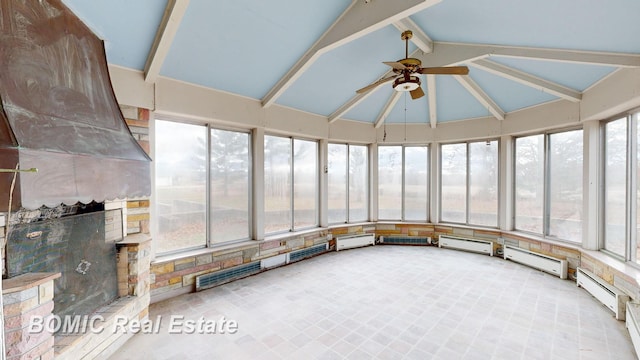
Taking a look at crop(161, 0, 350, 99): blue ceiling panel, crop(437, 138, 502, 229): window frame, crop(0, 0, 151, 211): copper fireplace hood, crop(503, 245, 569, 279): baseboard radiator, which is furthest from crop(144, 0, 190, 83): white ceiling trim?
crop(503, 245, 569, 279): baseboard radiator

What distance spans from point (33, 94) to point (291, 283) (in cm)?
372

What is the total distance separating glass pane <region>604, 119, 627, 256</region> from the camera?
3.92m

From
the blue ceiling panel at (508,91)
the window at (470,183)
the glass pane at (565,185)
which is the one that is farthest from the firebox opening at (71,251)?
the glass pane at (565,185)

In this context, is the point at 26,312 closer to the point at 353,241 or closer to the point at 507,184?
the point at 353,241

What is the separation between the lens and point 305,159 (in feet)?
19.6

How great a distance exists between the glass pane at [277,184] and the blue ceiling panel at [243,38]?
149cm

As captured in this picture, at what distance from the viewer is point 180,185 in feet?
13.7

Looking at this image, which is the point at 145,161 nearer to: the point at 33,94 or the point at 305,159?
the point at 33,94

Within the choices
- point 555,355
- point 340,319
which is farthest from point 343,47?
point 555,355

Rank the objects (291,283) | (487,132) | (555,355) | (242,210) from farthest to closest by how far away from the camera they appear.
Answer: (487,132)
(242,210)
(291,283)
(555,355)

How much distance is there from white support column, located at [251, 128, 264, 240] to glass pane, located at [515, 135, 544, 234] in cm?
531

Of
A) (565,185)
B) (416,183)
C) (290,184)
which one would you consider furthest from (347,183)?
(565,185)

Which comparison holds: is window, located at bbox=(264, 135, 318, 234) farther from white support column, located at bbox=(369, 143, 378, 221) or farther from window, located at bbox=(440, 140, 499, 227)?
window, located at bbox=(440, 140, 499, 227)

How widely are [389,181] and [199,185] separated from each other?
4566mm
